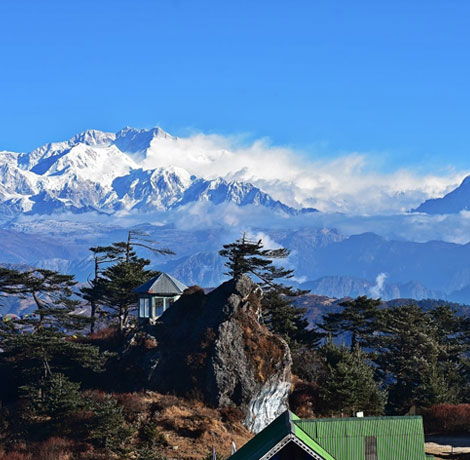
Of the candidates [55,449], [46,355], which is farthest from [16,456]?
[46,355]

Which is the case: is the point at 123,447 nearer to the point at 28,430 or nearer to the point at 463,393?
the point at 28,430

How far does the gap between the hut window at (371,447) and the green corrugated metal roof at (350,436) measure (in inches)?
6.2

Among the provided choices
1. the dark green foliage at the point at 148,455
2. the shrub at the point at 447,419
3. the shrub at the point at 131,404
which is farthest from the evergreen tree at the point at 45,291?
the shrub at the point at 447,419

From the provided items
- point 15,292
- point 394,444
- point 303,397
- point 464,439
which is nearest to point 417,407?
point 464,439

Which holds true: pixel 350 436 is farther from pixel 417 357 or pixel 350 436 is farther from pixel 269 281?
pixel 269 281

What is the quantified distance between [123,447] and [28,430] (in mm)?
8203

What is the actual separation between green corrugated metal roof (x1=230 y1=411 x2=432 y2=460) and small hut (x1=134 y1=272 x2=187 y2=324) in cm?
3559

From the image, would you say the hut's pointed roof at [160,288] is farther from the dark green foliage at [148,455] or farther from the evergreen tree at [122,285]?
the dark green foliage at [148,455]

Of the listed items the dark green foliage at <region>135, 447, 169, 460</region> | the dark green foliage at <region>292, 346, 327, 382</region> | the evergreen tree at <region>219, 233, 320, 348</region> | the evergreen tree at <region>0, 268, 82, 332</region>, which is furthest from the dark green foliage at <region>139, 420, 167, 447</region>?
the evergreen tree at <region>219, 233, 320, 348</region>

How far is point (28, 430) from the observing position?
55156 mm

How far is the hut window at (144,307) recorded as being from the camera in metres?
72.9

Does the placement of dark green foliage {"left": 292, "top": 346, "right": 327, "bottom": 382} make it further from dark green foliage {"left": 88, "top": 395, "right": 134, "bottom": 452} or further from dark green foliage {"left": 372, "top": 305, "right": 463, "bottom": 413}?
dark green foliage {"left": 88, "top": 395, "right": 134, "bottom": 452}

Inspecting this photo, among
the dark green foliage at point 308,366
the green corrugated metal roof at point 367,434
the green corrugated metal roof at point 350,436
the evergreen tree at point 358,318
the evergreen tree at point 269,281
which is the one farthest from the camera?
the evergreen tree at point 358,318

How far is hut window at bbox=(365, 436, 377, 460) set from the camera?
36938mm
